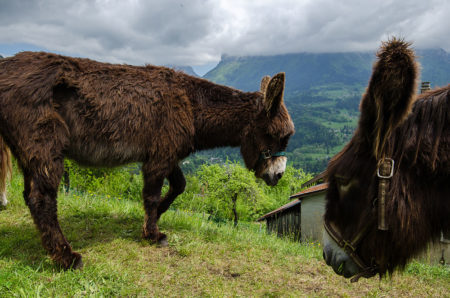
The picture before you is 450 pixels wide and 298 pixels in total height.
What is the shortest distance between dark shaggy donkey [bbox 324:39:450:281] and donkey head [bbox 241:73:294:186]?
2550 mm

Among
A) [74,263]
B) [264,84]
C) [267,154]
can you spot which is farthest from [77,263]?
[264,84]

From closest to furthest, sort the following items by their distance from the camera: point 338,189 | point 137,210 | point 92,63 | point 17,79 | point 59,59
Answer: point 338,189 → point 17,79 → point 59,59 → point 92,63 → point 137,210

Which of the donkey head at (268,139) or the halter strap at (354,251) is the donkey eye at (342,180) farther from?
the donkey head at (268,139)

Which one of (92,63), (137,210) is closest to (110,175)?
(137,210)

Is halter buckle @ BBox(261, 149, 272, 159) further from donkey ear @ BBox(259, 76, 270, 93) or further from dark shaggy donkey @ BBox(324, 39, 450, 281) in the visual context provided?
dark shaggy donkey @ BBox(324, 39, 450, 281)

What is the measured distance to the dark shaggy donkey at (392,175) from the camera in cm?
156

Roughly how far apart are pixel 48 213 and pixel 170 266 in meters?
1.57

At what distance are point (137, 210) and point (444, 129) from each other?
5.13 meters

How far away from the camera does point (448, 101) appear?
67.9 inches

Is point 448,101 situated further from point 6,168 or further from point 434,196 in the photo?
point 6,168

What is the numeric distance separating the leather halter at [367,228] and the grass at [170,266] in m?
0.79

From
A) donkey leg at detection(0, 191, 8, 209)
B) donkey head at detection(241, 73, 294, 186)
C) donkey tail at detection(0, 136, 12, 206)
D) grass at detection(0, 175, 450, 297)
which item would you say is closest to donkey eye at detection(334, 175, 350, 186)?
grass at detection(0, 175, 450, 297)

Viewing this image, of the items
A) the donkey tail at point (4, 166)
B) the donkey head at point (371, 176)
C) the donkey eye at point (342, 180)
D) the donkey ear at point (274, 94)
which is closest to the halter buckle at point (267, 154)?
the donkey ear at point (274, 94)

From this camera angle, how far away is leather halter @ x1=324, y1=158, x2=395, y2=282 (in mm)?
1652
